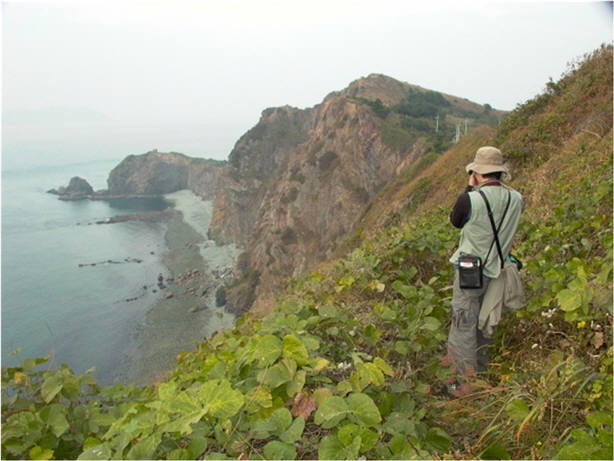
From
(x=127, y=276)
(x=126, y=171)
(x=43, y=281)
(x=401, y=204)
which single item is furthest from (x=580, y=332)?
(x=126, y=171)

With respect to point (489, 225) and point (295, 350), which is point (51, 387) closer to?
point (295, 350)

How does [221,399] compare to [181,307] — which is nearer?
[221,399]

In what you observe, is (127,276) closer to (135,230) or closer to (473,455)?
(135,230)

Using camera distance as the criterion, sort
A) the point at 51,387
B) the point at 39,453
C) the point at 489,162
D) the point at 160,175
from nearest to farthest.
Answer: the point at 39,453 → the point at 51,387 → the point at 489,162 → the point at 160,175

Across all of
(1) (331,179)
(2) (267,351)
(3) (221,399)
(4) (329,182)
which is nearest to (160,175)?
(4) (329,182)

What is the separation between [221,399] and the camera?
1.99m

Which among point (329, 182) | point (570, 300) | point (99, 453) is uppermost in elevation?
point (329, 182)

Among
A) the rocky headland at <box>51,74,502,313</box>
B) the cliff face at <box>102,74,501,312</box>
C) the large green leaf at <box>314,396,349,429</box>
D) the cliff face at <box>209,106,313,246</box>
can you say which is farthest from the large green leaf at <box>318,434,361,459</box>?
the cliff face at <box>209,106,313,246</box>

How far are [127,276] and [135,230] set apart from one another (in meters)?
44.3

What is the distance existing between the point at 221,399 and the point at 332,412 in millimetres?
589

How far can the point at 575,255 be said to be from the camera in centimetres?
430

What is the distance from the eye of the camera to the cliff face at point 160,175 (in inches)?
6865

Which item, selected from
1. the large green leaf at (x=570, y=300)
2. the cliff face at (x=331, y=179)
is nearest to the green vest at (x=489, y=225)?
the large green leaf at (x=570, y=300)

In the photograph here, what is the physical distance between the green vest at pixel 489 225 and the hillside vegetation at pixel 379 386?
1.60ft
